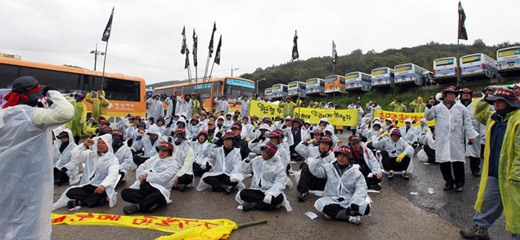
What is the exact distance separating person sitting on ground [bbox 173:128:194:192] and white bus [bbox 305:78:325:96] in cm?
2455

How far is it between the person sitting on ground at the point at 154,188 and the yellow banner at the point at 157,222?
0.22 meters

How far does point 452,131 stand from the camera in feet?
15.3

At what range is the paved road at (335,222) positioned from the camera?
317 cm

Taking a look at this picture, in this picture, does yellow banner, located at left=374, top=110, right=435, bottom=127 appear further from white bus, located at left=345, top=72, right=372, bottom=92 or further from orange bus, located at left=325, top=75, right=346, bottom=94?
orange bus, located at left=325, top=75, right=346, bottom=94

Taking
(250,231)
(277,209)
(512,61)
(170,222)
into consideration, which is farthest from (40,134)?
(512,61)

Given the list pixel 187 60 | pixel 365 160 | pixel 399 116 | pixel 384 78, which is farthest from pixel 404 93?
pixel 365 160

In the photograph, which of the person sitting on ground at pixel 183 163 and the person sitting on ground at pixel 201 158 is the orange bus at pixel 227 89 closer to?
the person sitting on ground at pixel 201 158

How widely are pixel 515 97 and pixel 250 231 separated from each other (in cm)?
313

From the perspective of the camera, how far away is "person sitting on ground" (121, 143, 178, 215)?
3758 millimetres

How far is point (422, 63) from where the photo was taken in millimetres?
46156

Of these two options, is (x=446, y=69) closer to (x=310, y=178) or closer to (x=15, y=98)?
(x=310, y=178)

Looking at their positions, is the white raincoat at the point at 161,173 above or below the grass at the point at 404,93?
below

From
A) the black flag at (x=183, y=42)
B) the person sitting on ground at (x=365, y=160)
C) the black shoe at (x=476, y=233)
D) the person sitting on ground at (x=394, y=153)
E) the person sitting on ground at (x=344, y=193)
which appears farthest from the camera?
the black flag at (x=183, y=42)

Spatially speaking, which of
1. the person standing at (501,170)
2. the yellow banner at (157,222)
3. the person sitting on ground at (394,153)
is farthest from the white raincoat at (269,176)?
the person sitting on ground at (394,153)
